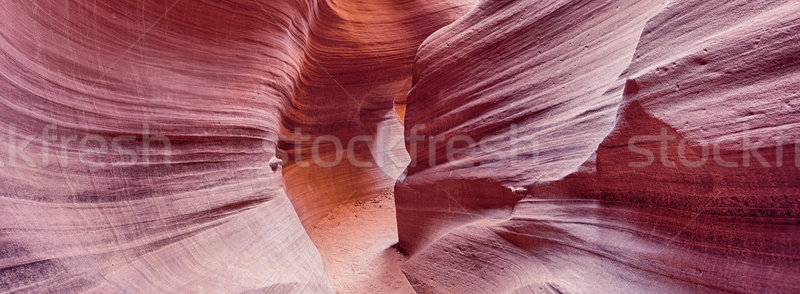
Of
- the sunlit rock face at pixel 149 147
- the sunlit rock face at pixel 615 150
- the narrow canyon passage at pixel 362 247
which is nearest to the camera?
the sunlit rock face at pixel 615 150

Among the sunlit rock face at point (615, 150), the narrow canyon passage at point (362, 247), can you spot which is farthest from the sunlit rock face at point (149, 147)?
the sunlit rock face at point (615, 150)

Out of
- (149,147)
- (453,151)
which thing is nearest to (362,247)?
(453,151)

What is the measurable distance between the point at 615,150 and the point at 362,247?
2.73 metres

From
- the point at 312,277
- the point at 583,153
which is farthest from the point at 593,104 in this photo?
the point at 312,277

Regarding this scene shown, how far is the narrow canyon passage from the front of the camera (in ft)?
9.70

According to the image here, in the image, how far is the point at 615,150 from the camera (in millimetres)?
1627

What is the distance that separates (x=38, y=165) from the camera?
149 centimetres

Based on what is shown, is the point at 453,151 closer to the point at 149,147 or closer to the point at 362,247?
the point at 362,247

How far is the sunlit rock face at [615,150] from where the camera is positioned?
1216 millimetres

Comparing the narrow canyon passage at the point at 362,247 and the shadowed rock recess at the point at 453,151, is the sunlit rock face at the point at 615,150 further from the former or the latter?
the narrow canyon passage at the point at 362,247

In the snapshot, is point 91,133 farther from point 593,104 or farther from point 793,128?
point 793,128

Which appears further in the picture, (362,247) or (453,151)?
(362,247)

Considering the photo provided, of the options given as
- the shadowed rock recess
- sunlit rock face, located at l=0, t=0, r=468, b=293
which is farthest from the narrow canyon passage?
sunlit rock face, located at l=0, t=0, r=468, b=293

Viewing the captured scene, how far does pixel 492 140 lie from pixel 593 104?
0.69 meters
